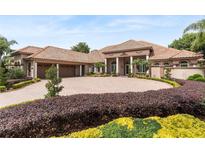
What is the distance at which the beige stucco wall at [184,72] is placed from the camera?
20.4 metres

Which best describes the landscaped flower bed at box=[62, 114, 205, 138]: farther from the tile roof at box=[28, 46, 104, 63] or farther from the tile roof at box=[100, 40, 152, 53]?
the tile roof at box=[100, 40, 152, 53]

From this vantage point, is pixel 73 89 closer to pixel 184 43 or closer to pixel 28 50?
pixel 28 50

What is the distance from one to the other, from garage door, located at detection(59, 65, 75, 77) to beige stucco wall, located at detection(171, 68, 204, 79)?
53.9ft

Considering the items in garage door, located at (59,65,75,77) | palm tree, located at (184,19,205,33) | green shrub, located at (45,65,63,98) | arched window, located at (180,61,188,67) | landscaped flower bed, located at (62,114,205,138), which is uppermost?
palm tree, located at (184,19,205,33)

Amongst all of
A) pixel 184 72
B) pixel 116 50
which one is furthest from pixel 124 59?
pixel 184 72

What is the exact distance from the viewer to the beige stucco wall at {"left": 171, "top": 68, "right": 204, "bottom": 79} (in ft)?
67.0

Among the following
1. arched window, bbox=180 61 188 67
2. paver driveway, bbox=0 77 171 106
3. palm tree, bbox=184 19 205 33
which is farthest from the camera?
arched window, bbox=180 61 188 67

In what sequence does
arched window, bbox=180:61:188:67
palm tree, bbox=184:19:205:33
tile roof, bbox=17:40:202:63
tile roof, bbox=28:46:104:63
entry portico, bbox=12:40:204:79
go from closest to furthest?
palm tree, bbox=184:19:205:33
entry portico, bbox=12:40:204:79
arched window, bbox=180:61:188:67
tile roof, bbox=17:40:202:63
tile roof, bbox=28:46:104:63

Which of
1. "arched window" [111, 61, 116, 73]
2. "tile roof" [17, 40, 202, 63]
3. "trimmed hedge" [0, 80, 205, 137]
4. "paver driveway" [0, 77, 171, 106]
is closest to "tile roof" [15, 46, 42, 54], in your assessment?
"tile roof" [17, 40, 202, 63]

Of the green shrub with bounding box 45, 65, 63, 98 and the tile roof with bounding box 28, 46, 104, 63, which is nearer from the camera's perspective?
the green shrub with bounding box 45, 65, 63, 98

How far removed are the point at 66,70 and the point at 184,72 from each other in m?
17.8

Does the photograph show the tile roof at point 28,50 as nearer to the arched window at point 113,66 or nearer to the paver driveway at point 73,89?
the paver driveway at point 73,89

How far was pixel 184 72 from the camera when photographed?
837 inches
